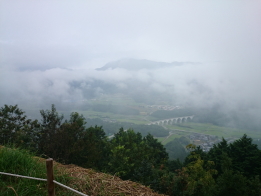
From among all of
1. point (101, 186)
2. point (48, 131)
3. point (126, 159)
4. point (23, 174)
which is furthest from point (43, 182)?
point (126, 159)

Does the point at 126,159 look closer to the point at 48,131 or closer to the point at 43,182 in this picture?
the point at 48,131

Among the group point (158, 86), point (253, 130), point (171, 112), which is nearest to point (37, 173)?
point (253, 130)

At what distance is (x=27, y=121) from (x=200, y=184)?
11.1 meters

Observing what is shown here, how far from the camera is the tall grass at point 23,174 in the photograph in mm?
2342

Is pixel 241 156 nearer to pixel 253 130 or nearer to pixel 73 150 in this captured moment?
pixel 73 150

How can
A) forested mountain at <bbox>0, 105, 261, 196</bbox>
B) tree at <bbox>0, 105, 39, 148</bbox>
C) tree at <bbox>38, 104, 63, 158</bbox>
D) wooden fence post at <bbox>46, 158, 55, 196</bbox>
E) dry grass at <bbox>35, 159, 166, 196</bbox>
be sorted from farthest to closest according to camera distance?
tree at <bbox>0, 105, 39, 148</bbox> → tree at <bbox>38, 104, 63, 158</bbox> → forested mountain at <bbox>0, 105, 261, 196</bbox> → dry grass at <bbox>35, 159, 166, 196</bbox> → wooden fence post at <bbox>46, 158, 55, 196</bbox>

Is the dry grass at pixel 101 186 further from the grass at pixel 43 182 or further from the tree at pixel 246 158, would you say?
the tree at pixel 246 158

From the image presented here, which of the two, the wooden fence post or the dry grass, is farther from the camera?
the dry grass

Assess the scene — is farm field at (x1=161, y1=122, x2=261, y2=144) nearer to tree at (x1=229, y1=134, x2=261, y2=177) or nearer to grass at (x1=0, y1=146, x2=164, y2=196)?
tree at (x1=229, y1=134, x2=261, y2=177)

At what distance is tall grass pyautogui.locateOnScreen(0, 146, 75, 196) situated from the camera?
234cm

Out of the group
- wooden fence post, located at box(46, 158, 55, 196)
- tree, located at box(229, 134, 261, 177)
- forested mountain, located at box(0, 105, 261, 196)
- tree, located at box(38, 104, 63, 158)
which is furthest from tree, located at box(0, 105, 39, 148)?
tree, located at box(229, 134, 261, 177)

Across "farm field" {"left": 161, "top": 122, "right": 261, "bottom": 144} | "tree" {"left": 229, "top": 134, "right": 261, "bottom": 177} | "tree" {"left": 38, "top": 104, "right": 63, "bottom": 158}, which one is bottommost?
"farm field" {"left": 161, "top": 122, "right": 261, "bottom": 144}

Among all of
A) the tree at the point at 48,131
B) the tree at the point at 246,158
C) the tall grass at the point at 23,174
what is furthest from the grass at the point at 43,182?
the tree at the point at 246,158

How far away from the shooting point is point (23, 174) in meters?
2.70
